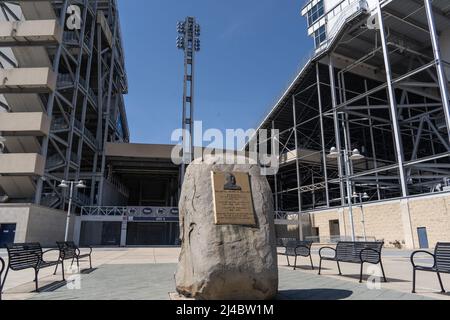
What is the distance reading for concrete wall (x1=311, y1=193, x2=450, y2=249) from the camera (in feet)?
72.8

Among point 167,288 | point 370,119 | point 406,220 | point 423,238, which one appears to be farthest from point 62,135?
point 370,119

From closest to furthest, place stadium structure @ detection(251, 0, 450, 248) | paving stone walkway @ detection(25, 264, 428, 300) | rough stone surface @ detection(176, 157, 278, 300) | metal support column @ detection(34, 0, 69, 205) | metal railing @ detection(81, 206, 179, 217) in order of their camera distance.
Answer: rough stone surface @ detection(176, 157, 278, 300) < paving stone walkway @ detection(25, 264, 428, 300) < stadium structure @ detection(251, 0, 450, 248) < metal support column @ detection(34, 0, 69, 205) < metal railing @ detection(81, 206, 179, 217)

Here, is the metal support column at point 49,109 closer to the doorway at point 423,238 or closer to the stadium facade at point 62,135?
the stadium facade at point 62,135

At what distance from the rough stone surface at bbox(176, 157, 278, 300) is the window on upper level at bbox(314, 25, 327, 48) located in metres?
39.2

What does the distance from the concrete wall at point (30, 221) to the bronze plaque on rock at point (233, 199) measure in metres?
24.2

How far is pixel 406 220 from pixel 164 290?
2283 cm

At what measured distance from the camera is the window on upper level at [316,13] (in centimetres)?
4164

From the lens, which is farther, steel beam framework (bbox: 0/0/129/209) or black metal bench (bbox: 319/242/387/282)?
steel beam framework (bbox: 0/0/129/209)

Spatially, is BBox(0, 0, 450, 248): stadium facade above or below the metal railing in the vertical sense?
above

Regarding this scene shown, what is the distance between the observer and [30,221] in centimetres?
2544

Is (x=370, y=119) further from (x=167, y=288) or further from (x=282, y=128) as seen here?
(x=167, y=288)

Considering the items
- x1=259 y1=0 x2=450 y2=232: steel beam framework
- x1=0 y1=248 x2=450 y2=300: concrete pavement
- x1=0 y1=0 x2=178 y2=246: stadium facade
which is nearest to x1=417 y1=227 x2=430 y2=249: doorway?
x1=259 y1=0 x2=450 y2=232: steel beam framework

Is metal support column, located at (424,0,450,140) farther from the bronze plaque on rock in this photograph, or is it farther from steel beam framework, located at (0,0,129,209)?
steel beam framework, located at (0,0,129,209)
